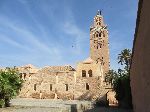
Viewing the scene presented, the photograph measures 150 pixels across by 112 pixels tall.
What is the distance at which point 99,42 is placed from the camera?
6956 centimetres

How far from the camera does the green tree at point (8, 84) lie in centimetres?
2733

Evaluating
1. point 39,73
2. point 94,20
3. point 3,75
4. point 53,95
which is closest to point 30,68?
point 39,73

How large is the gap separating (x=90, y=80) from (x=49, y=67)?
9587 mm

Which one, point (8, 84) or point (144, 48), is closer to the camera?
point (144, 48)

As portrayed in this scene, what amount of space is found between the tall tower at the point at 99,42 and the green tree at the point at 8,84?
3927cm

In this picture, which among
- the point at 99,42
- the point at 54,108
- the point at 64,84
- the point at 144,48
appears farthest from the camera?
the point at 99,42

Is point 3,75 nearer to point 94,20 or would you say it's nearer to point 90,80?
point 90,80

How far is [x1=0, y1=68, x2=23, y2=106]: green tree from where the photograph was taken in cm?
2733

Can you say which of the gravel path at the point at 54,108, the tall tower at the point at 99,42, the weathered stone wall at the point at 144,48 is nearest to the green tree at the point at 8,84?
the gravel path at the point at 54,108

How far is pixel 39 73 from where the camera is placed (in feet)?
178

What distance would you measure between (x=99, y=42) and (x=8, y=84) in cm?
4447

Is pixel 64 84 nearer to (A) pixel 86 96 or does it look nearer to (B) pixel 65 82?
(B) pixel 65 82

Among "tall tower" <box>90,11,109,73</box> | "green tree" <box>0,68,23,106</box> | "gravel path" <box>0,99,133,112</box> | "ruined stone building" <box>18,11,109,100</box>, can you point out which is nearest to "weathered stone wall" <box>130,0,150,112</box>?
"gravel path" <box>0,99,133,112</box>

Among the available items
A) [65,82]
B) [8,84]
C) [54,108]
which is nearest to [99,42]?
[65,82]
